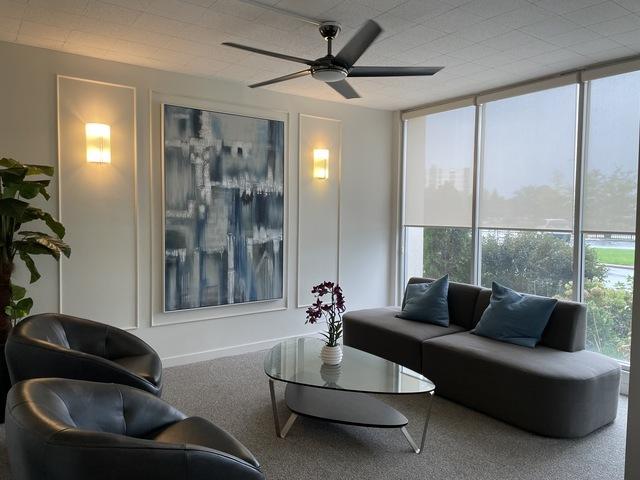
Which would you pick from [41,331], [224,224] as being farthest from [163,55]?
[41,331]

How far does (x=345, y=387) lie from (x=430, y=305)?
1826mm

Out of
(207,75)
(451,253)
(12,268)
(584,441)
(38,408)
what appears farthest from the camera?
(451,253)

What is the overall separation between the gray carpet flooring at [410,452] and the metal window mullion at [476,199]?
5.89 feet

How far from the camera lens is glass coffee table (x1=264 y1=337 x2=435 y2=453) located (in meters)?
2.84

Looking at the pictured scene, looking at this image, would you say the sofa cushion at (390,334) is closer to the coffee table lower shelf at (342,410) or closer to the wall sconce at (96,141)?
the coffee table lower shelf at (342,410)

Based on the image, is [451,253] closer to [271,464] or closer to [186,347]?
[186,347]

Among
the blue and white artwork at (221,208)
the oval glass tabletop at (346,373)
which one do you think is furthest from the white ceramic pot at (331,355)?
the blue and white artwork at (221,208)

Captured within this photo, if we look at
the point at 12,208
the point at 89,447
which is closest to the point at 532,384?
the point at 89,447

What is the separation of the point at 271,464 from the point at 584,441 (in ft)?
6.63

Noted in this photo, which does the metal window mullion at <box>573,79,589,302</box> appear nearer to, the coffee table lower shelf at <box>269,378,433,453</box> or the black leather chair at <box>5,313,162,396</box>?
the coffee table lower shelf at <box>269,378,433,453</box>

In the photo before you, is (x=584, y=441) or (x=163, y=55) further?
(x=163, y=55)

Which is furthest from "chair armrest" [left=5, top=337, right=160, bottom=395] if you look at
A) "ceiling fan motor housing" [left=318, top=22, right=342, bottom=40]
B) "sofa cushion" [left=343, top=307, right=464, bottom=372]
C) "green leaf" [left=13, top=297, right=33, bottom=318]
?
"ceiling fan motor housing" [left=318, top=22, right=342, bottom=40]

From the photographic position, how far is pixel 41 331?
2727mm

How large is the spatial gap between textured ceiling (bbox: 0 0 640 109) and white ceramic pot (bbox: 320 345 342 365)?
2207 mm
